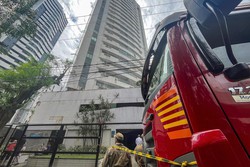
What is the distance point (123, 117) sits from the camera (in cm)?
1717

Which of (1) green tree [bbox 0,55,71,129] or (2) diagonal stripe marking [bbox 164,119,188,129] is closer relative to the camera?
(2) diagonal stripe marking [bbox 164,119,188,129]

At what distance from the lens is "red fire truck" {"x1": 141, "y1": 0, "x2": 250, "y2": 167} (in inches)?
21.3

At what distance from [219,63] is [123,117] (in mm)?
16994

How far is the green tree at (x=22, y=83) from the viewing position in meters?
11.6

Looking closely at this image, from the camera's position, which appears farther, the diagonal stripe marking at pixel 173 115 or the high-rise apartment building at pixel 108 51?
the high-rise apartment building at pixel 108 51

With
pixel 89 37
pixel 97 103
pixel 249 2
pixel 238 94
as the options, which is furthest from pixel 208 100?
pixel 89 37

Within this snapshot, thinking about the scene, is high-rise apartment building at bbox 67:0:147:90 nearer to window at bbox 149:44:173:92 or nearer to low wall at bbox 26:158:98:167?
low wall at bbox 26:158:98:167

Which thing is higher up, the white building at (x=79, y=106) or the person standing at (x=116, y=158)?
the white building at (x=79, y=106)

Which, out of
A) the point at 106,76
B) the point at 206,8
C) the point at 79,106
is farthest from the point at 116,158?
the point at 106,76

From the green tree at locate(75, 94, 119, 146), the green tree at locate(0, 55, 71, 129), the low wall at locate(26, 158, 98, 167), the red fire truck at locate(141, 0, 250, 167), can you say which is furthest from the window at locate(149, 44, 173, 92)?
the green tree at locate(75, 94, 119, 146)

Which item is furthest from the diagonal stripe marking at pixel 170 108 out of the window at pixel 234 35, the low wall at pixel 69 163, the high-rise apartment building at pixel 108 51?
the high-rise apartment building at pixel 108 51

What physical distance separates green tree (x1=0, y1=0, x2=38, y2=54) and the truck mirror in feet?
20.3

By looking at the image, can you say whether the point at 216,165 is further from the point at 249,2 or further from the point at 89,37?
the point at 89,37

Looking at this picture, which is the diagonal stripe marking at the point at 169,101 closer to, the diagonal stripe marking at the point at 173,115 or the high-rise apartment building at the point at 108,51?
the diagonal stripe marking at the point at 173,115
